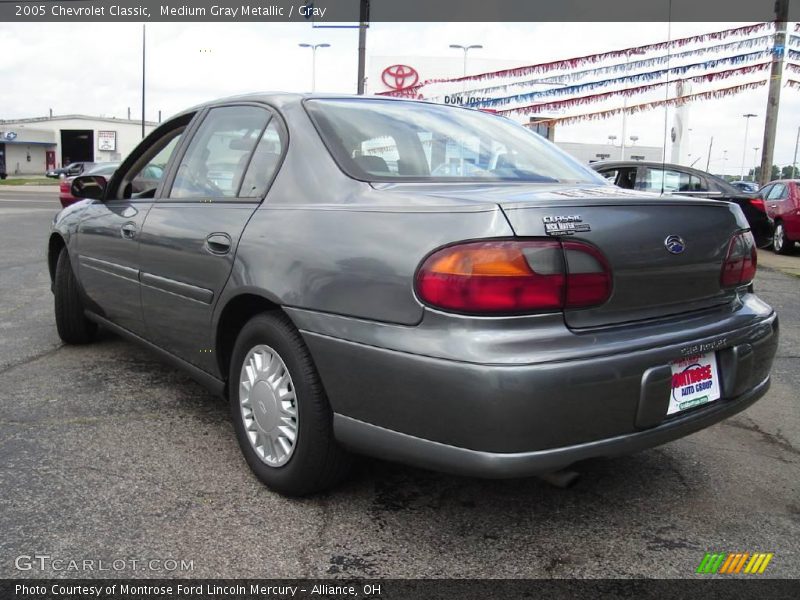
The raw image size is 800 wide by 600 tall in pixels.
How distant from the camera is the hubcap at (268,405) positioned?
8.31 ft

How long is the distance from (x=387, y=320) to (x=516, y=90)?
1787cm

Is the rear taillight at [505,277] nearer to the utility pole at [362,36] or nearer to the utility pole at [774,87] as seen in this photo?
the utility pole at [362,36]

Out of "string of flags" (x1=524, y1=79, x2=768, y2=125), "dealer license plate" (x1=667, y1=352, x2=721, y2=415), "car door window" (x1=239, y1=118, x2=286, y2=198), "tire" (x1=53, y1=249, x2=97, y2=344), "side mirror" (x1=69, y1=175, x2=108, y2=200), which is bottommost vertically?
"tire" (x1=53, y1=249, x2=97, y2=344)

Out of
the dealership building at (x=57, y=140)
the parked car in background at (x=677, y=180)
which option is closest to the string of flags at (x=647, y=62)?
the parked car in background at (x=677, y=180)

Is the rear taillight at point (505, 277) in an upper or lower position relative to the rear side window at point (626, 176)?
lower

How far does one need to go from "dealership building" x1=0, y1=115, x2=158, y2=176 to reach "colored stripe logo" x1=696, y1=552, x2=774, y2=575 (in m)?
64.5

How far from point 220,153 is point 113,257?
1008 millimetres

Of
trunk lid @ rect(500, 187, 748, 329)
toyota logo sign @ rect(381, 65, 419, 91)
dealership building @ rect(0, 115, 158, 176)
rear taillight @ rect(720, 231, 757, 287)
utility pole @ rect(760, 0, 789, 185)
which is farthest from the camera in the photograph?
dealership building @ rect(0, 115, 158, 176)

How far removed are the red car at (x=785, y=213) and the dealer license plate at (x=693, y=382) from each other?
11.4 metres

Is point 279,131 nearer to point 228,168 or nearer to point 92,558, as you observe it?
point 228,168

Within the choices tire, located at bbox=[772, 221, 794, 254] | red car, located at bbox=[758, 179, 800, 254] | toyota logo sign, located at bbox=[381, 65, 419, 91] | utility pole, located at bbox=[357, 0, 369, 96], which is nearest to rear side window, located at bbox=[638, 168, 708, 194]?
red car, located at bbox=[758, 179, 800, 254]

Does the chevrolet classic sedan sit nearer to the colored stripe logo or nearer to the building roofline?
the colored stripe logo

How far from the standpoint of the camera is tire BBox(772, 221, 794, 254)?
12742 mm

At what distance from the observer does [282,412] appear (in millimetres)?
2553
